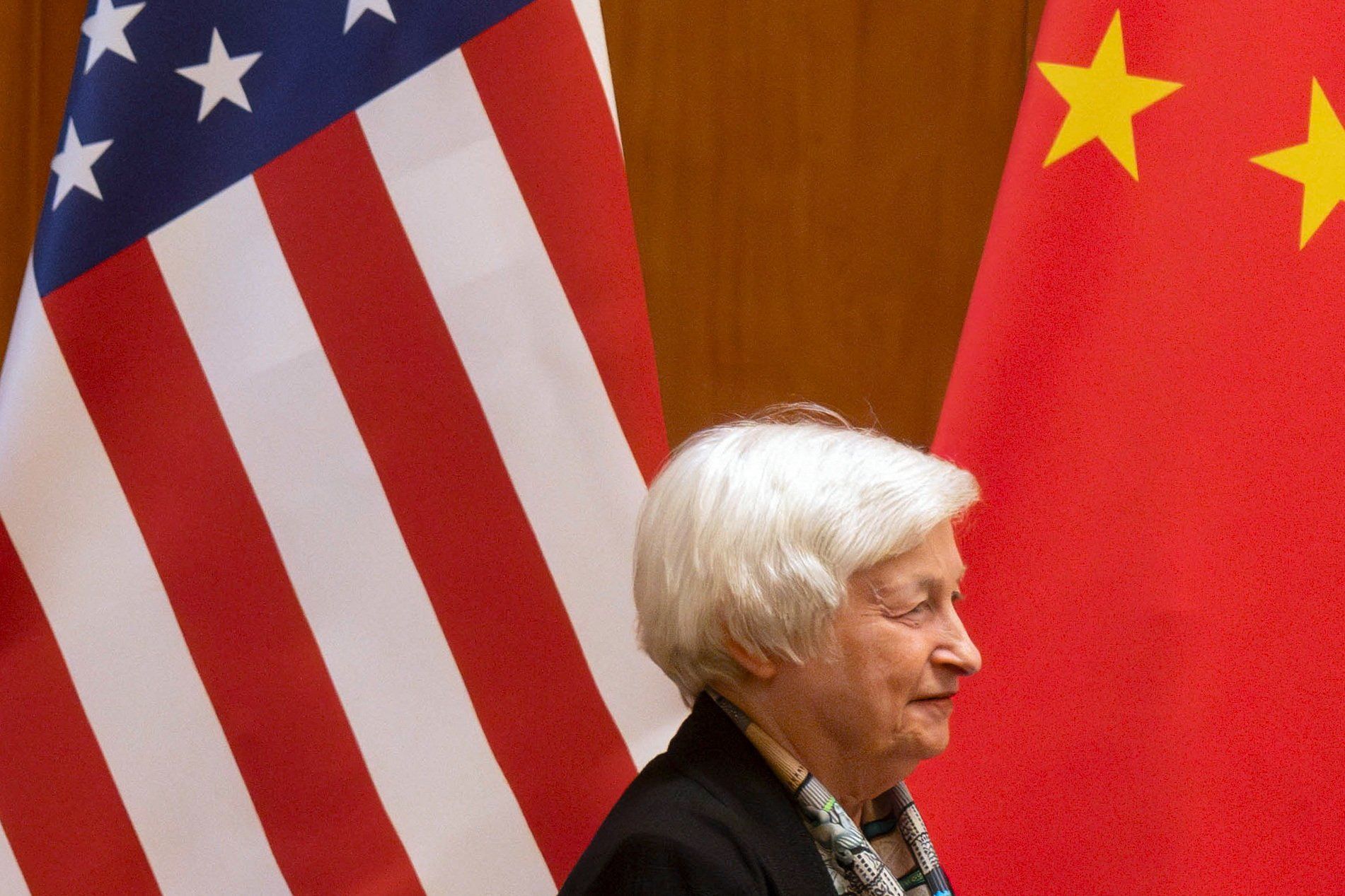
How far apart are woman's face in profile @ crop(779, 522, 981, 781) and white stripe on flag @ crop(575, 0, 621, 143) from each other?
29.6 inches

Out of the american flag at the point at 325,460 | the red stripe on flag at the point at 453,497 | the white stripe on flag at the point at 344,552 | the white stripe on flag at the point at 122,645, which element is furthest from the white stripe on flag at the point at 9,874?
the red stripe on flag at the point at 453,497

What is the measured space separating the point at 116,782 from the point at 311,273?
25.0 inches

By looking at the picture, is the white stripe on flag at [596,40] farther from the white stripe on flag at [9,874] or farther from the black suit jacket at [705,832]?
the white stripe on flag at [9,874]

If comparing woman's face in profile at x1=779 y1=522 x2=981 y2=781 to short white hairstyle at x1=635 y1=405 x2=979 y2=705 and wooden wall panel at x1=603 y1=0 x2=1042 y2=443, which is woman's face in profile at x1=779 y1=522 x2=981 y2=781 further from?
wooden wall panel at x1=603 y1=0 x2=1042 y2=443

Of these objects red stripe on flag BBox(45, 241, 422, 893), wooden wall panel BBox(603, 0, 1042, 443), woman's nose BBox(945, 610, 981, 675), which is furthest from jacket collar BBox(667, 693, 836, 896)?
wooden wall panel BBox(603, 0, 1042, 443)

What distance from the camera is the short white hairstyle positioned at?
1.21 meters

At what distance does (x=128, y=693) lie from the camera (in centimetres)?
169

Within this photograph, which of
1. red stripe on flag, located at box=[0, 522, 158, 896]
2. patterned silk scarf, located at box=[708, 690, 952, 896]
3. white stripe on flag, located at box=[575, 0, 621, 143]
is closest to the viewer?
patterned silk scarf, located at box=[708, 690, 952, 896]

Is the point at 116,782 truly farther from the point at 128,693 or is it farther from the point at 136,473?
the point at 136,473

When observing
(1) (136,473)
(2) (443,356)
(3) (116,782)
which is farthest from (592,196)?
(3) (116,782)

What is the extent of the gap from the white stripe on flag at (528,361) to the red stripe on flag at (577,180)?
2cm

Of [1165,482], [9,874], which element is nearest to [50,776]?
[9,874]

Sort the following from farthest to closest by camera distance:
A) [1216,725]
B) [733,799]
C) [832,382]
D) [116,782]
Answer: [832,382], [116,782], [1216,725], [733,799]

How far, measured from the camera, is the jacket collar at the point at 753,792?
114cm
